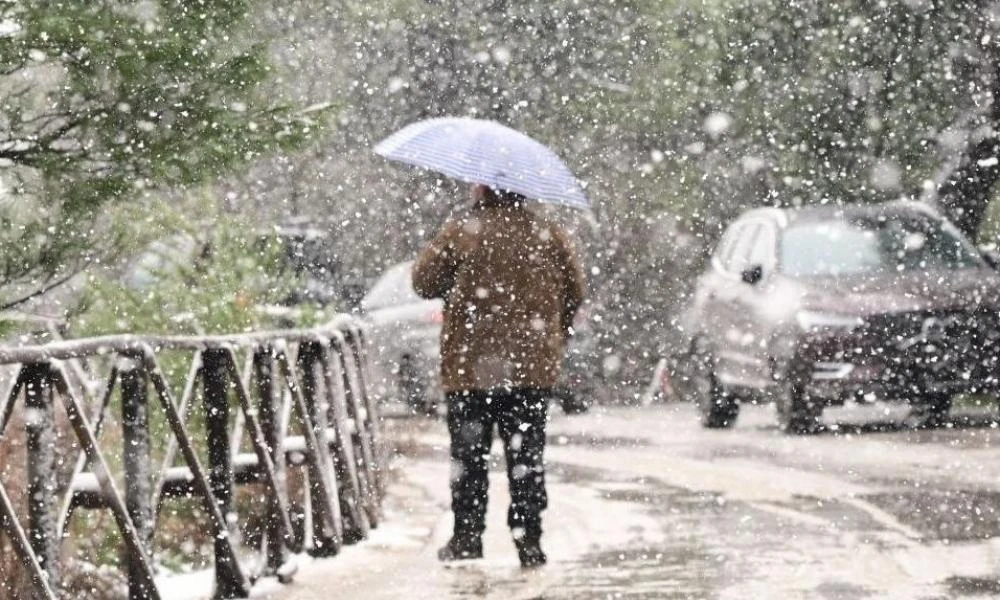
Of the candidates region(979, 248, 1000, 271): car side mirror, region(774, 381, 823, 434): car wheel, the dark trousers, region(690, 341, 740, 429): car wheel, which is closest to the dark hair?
the dark trousers

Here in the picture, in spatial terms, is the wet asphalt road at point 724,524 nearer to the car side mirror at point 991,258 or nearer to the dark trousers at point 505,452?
the dark trousers at point 505,452

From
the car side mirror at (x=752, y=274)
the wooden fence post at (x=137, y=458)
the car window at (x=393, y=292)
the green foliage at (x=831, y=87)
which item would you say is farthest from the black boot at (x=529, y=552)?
the green foliage at (x=831, y=87)

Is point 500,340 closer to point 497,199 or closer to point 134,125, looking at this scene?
point 497,199

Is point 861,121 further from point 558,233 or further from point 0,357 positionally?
point 0,357

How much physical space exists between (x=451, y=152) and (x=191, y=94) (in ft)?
4.59

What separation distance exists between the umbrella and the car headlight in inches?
237

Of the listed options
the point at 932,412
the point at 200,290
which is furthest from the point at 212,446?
the point at 932,412

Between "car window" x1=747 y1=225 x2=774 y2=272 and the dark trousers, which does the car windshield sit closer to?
"car window" x1=747 y1=225 x2=774 y2=272

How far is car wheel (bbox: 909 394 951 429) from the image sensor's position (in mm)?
15969

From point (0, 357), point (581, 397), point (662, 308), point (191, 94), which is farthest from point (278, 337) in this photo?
point (662, 308)

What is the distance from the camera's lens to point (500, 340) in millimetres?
8328

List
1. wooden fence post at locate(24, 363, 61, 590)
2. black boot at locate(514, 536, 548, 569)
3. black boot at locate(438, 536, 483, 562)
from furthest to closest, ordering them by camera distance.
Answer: black boot at locate(438, 536, 483, 562) < black boot at locate(514, 536, 548, 569) < wooden fence post at locate(24, 363, 61, 590)

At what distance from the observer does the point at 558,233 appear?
853 cm

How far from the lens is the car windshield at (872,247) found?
1570 cm
